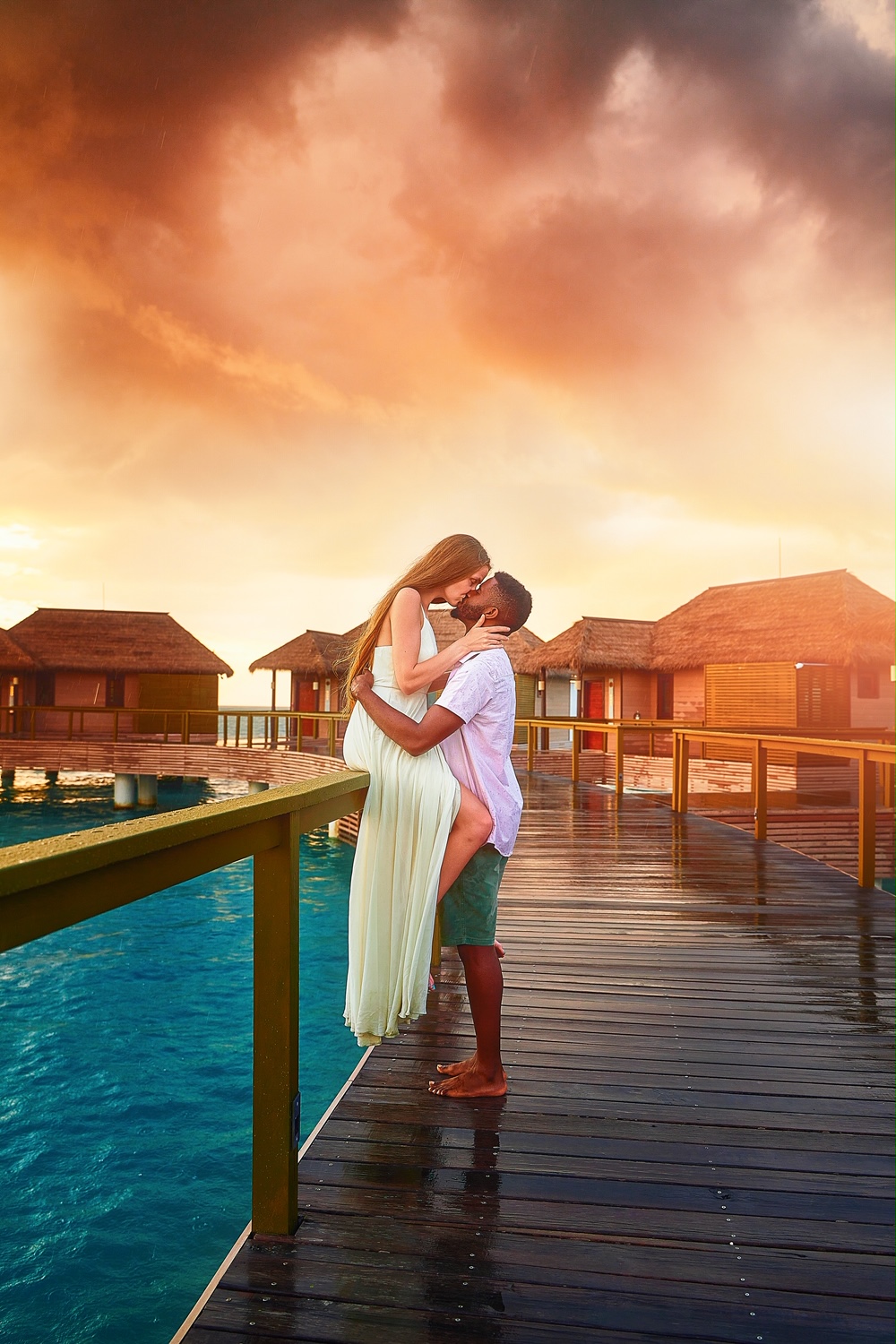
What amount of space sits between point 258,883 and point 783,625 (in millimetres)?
22478

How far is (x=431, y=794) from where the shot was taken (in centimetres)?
216

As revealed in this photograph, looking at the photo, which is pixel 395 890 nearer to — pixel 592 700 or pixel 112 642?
pixel 592 700

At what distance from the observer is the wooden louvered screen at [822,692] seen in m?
20.4

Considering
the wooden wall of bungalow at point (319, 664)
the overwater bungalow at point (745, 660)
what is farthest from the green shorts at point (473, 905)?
the wooden wall of bungalow at point (319, 664)

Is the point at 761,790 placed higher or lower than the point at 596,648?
lower

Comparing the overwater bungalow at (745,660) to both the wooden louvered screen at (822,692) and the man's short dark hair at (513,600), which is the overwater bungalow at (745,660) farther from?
the man's short dark hair at (513,600)

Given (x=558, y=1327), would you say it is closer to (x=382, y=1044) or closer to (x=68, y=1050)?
(x=382, y=1044)

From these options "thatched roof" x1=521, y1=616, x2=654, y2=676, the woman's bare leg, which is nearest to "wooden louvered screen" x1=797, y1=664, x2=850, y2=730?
"thatched roof" x1=521, y1=616, x2=654, y2=676

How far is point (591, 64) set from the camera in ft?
50.4

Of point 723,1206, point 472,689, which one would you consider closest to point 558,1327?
point 723,1206

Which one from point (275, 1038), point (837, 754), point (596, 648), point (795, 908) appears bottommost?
point (795, 908)

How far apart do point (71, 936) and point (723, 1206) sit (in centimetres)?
1086

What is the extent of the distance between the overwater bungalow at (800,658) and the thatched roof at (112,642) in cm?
1771

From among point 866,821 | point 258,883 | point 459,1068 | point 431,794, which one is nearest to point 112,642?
point 866,821
